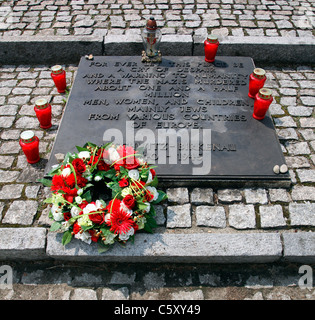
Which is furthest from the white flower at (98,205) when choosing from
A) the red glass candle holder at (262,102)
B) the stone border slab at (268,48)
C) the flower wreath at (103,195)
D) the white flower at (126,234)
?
the stone border slab at (268,48)

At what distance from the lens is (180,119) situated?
3.95 metres

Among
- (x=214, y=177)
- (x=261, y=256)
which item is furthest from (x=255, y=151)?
(x=261, y=256)

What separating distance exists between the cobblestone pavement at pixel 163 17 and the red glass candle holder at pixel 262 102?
2.48 metres

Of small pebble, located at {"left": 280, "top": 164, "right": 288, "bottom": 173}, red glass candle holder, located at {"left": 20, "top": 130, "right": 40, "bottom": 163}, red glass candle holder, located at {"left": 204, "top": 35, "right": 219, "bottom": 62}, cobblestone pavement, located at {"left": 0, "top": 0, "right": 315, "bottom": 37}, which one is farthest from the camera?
cobblestone pavement, located at {"left": 0, "top": 0, "right": 315, "bottom": 37}

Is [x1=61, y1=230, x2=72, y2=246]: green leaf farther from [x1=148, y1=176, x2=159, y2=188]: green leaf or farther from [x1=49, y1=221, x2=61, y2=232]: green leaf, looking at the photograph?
[x1=148, y1=176, x2=159, y2=188]: green leaf

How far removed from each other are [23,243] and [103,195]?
0.93m

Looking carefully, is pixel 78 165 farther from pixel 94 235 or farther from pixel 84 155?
pixel 94 235

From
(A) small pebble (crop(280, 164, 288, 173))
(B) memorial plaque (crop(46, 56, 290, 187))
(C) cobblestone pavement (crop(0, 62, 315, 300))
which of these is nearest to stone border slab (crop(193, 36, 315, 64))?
(B) memorial plaque (crop(46, 56, 290, 187))

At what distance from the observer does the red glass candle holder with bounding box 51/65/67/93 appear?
466 centimetres

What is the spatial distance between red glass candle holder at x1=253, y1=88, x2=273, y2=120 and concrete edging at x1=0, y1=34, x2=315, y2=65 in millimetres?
1969

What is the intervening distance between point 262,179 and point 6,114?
12.2ft

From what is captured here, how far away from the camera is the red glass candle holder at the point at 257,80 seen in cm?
404

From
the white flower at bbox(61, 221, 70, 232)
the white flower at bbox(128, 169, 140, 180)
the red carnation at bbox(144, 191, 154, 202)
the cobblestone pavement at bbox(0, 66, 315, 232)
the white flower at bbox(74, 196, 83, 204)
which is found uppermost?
the white flower at bbox(128, 169, 140, 180)

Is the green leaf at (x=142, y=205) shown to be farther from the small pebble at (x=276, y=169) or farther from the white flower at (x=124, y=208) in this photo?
the small pebble at (x=276, y=169)
